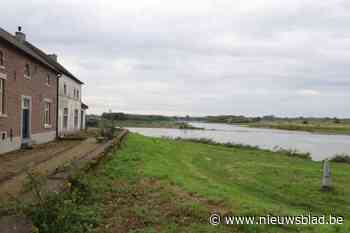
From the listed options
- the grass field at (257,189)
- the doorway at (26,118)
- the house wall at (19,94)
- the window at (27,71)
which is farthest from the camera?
the doorway at (26,118)

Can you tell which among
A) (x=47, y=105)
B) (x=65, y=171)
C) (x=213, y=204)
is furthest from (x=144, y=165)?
(x=47, y=105)

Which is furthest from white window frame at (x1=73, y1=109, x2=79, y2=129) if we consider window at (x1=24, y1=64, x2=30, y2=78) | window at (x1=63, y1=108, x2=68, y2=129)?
window at (x1=24, y1=64, x2=30, y2=78)

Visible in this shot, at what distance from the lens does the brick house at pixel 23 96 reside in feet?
51.1

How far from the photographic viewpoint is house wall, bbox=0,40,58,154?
15727 mm

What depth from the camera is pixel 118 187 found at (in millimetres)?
8492

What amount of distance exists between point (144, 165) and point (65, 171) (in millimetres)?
3938

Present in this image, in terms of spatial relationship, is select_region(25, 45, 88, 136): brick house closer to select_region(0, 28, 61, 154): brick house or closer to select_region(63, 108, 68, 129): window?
select_region(63, 108, 68, 129): window

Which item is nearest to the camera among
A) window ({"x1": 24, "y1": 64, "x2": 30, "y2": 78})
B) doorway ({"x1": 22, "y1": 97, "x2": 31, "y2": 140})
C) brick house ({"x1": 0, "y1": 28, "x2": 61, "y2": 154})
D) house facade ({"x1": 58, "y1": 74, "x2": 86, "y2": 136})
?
brick house ({"x1": 0, "y1": 28, "x2": 61, "y2": 154})

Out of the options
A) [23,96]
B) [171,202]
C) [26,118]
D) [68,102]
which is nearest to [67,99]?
[68,102]

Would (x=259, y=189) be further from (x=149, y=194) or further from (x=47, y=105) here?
(x=47, y=105)

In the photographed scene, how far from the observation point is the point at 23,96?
18.0 metres

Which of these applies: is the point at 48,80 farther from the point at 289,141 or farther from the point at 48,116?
the point at 289,141

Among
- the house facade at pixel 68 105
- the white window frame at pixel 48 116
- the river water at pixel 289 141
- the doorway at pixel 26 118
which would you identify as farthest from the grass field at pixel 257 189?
the house facade at pixel 68 105

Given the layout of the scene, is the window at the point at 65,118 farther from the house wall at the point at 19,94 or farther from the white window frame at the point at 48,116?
the house wall at the point at 19,94
